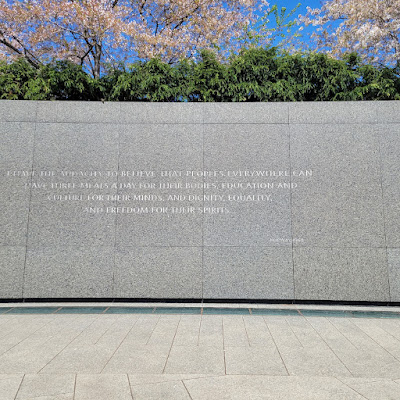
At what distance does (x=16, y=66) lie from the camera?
23.8 feet

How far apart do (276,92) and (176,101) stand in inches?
88.7

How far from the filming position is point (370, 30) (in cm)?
1584

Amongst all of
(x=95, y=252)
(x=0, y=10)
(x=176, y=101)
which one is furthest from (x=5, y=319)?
(x=0, y=10)

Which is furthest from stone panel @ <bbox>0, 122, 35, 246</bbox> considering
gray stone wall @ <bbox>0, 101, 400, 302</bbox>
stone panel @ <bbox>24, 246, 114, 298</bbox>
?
stone panel @ <bbox>24, 246, 114, 298</bbox>

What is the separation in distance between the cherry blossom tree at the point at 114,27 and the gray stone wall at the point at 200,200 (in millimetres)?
7240

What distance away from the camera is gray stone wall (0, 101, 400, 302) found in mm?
6414

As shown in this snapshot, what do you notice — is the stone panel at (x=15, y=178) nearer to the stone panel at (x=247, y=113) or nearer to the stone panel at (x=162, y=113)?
the stone panel at (x=162, y=113)

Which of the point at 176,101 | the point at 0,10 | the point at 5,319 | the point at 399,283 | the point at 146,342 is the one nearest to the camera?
the point at 146,342

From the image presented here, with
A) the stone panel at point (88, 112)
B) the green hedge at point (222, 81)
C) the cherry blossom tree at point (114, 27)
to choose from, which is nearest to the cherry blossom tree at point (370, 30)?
the cherry blossom tree at point (114, 27)

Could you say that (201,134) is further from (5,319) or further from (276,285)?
(5,319)

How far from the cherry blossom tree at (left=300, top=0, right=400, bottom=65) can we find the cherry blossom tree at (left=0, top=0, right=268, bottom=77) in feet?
14.5

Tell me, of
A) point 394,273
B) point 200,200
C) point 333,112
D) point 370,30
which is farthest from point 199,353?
point 370,30

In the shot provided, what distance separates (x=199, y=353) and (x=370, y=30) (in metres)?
17.8

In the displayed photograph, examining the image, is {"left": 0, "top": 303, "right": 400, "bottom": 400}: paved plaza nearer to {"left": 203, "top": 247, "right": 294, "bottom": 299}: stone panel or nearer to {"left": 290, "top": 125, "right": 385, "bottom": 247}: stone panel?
{"left": 203, "top": 247, "right": 294, "bottom": 299}: stone panel
